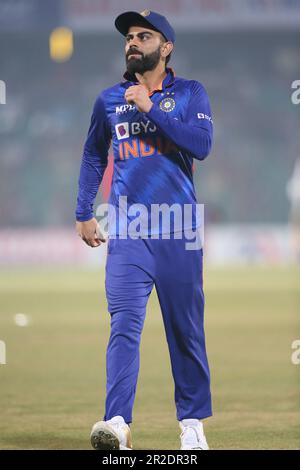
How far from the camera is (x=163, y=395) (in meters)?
9.02

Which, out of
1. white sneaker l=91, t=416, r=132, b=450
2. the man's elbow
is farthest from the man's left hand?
white sneaker l=91, t=416, r=132, b=450

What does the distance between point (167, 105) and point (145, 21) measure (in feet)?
1.55

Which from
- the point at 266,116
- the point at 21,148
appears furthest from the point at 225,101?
the point at 21,148

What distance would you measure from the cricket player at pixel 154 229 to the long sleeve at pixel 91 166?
0.14 m

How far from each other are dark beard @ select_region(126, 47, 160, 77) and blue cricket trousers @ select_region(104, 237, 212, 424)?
0.94 meters

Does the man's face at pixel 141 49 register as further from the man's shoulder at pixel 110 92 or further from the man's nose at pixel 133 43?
the man's shoulder at pixel 110 92

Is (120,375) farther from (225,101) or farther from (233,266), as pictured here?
(225,101)

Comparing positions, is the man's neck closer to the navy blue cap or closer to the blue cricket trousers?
the navy blue cap

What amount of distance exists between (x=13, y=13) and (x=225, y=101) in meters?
10.5

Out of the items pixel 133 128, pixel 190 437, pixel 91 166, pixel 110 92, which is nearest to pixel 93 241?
pixel 91 166

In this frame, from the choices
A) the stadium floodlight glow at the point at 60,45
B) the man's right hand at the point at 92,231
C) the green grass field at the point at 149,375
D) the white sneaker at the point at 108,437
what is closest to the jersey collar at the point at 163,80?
the man's right hand at the point at 92,231

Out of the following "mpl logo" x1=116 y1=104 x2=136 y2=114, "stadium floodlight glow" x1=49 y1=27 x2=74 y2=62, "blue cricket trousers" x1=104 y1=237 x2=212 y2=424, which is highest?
"stadium floodlight glow" x1=49 y1=27 x2=74 y2=62

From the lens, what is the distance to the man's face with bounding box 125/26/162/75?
6074 mm

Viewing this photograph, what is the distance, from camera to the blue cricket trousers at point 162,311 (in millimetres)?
5953
